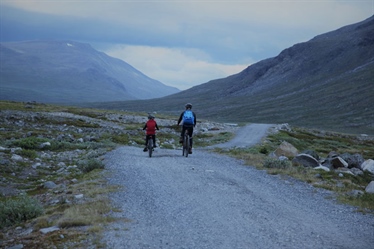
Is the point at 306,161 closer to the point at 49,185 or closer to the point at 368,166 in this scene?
the point at 368,166

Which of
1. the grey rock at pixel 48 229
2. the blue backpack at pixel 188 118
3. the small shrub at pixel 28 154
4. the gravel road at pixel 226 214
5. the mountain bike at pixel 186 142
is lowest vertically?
the small shrub at pixel 28 154

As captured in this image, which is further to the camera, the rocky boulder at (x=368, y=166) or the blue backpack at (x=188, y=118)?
the rocky boulder at (x=368, y=166)

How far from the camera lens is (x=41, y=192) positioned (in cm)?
1716

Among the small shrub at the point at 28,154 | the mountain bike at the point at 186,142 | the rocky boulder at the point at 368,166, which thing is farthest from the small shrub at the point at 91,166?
the rocky boulder at the point at 368,166

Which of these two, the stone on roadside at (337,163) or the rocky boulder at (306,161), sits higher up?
the rocky boulder at (306,161)

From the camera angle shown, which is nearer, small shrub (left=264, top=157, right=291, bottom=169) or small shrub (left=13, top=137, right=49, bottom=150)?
small shrub (left=264, top=157, right=291, bottom=169)

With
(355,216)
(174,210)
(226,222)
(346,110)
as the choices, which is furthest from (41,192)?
(346,110)

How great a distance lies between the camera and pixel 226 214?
1184 centimetres

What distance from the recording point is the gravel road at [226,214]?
9.58 m

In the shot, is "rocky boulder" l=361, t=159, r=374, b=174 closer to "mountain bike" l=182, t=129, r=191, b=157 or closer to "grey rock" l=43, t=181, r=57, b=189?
"mountain bike" l=182, t=129, r=191, b=157

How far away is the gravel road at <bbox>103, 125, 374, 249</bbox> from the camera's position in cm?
958

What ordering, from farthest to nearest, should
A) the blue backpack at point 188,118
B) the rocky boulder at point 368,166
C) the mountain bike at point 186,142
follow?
the rocky boulder at point 368,166 < the mountain bike at point 186,142 < the blue backpack at point 188,118

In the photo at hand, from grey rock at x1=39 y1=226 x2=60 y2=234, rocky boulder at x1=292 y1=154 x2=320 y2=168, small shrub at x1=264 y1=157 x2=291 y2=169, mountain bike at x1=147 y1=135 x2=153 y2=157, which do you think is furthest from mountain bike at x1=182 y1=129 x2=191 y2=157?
grey rock at x1=39 y1=226 x2=60 y2=234

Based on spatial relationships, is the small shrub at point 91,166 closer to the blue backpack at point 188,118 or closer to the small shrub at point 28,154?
the small shrub at point 28,154
